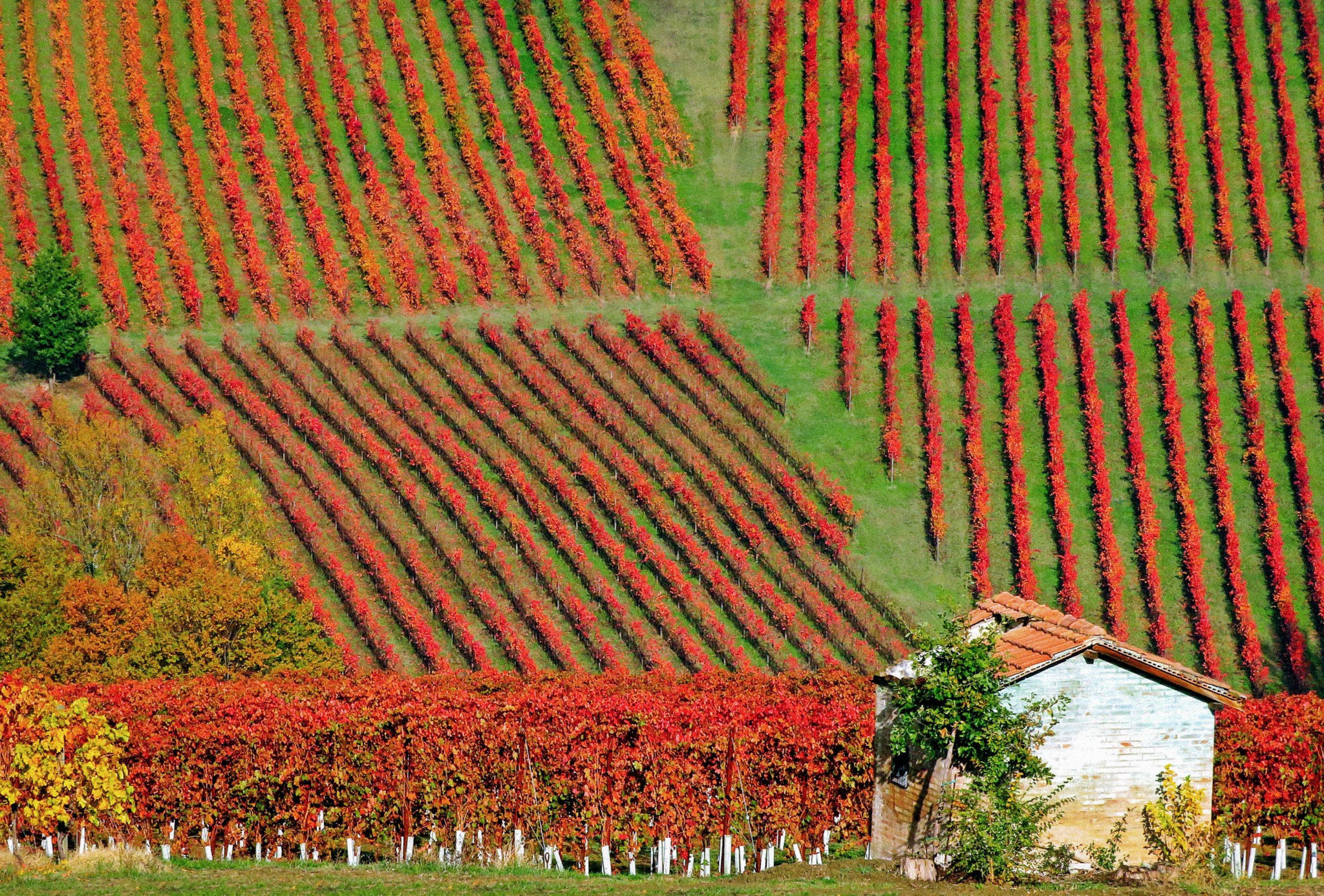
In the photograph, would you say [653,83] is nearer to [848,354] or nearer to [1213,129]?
[848,354]

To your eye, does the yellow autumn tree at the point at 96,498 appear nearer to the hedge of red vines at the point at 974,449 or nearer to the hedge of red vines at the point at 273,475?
the hedge of red vines at the point at 273,475

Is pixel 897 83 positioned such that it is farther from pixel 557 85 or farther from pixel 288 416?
pixel 288 416

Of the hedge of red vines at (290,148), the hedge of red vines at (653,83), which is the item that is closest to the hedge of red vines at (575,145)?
the hedge of red vines at (653,83)

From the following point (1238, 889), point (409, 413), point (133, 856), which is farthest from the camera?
point (409, 413)

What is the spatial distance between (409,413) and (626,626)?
13.1 metres

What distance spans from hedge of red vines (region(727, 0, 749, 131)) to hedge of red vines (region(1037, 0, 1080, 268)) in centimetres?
1339

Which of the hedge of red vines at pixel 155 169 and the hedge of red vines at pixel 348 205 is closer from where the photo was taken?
the hedge of red vines at pixel 348 205

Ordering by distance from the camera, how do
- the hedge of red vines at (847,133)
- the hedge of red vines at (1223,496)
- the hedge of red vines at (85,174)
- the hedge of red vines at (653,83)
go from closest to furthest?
the hedge of red vines at (1223,496), the hedge of red vines at (847,133), the hedge of red vines at (85,174), the hedge of red vines at (653,83)

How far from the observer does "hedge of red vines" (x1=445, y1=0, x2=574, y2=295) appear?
60938 millimetres

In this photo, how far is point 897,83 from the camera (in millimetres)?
67000

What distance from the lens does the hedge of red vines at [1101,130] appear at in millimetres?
58375

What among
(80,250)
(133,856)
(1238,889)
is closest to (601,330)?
(80,250)

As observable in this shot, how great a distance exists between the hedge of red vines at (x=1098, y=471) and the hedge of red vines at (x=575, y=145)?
17.4 metres

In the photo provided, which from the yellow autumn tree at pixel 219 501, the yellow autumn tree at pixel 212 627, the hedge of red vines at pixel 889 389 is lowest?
the yellow autumn tree at pixel 212 627
